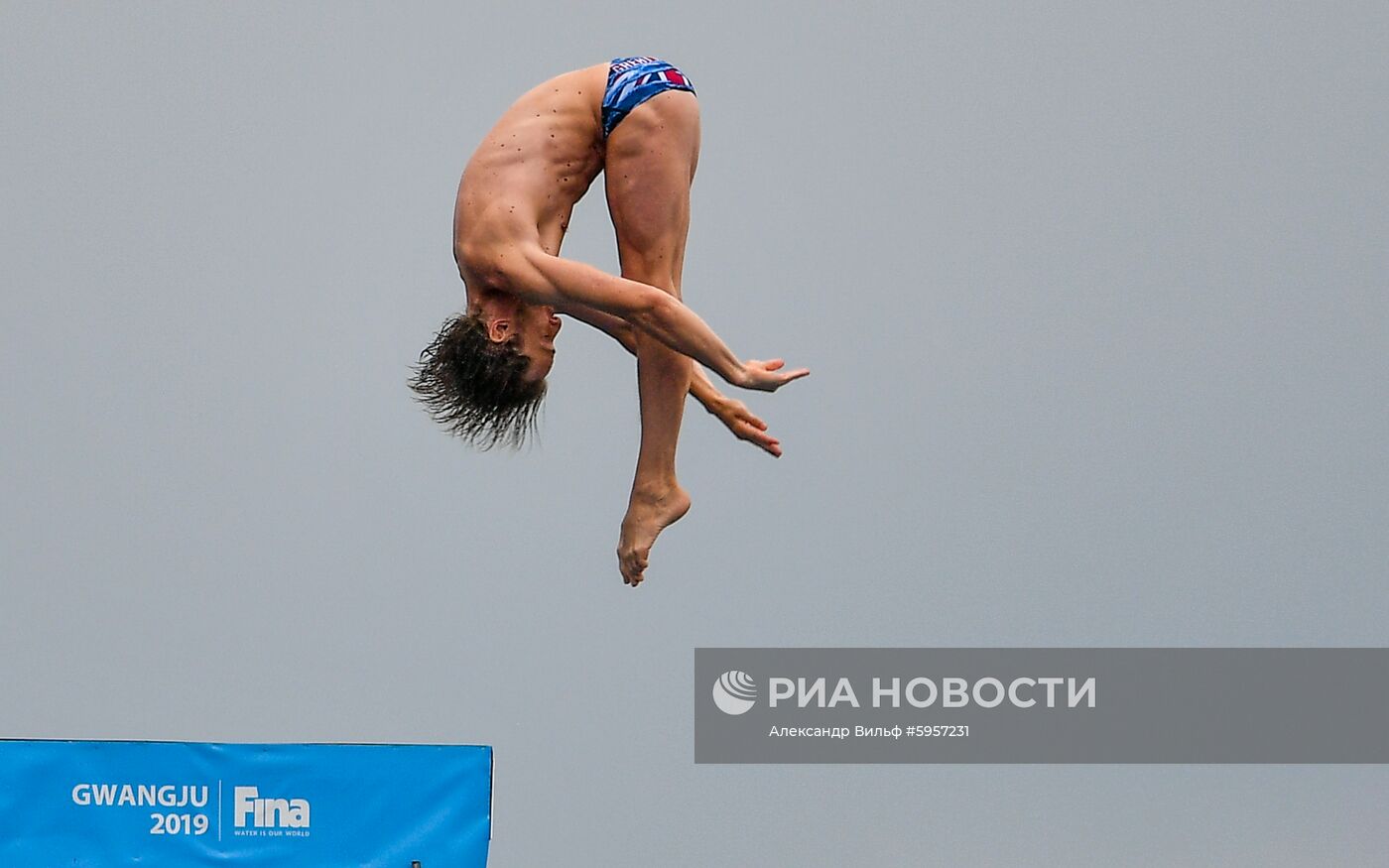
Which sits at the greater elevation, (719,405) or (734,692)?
(719,405)

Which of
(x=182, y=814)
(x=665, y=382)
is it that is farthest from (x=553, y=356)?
(x=182, y=814)

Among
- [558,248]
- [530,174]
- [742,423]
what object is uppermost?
[530,174]

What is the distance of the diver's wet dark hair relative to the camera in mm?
5680

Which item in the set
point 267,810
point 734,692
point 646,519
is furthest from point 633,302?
point 734,692

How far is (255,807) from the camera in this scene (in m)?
7.21

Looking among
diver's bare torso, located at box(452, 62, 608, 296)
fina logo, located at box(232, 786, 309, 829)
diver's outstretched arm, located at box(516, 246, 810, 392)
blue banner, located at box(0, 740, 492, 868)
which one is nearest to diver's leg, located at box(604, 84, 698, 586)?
diver's bare torso, located at box(452, 62, 608, 296)

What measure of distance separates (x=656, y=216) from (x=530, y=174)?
1.22 feet

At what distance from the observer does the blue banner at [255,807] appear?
7.14m

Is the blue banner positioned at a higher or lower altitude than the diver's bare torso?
lower

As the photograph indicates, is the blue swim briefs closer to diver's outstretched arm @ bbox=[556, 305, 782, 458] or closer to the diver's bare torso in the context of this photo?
the diver's bare torso

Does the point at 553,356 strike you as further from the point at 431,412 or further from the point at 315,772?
the point at 315,772

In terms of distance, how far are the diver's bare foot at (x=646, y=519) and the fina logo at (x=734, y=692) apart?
191 cm

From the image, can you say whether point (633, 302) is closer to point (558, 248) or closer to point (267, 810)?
point (558, 248)

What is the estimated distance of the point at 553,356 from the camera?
5.81 meters
